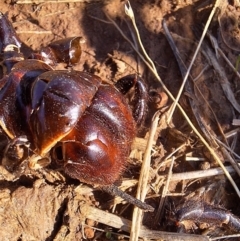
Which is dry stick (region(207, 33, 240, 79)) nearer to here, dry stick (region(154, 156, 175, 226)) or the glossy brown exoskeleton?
dry stick (region(154, 156, 175, 226))

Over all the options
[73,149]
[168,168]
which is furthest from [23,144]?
[168,168]

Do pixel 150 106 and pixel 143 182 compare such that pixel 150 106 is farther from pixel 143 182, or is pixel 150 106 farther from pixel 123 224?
pixel 123 224

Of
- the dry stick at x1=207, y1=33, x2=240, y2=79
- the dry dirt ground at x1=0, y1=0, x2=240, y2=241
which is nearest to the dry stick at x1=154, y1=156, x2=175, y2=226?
the dry dirt ground at x1=0, y1=0, x2=240, y2=241

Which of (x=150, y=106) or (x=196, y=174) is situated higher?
(x=150, y=106)

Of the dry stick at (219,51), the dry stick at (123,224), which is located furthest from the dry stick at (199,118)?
the dry stick at (123,224)

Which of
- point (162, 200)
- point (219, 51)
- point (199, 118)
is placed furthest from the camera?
point (219, 51)

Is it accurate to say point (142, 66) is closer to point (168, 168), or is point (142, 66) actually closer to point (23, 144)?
point (168, 168)

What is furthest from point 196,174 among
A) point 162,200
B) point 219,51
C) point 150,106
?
point 219,51
